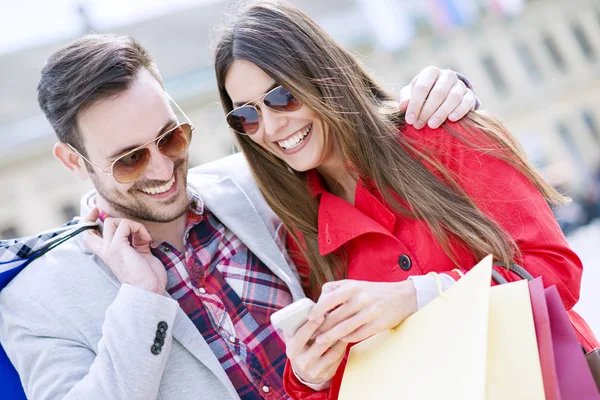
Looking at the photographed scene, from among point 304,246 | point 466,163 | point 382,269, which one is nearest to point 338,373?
point 382,269

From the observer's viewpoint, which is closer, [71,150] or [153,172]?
[153,172]

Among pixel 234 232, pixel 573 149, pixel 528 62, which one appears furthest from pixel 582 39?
pixel 234 232

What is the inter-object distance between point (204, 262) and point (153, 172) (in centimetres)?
40

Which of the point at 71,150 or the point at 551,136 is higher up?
the point at 71,150

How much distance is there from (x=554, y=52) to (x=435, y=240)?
3217 centimetres

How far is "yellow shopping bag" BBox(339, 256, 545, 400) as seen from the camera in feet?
4.51

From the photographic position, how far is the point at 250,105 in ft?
7.50

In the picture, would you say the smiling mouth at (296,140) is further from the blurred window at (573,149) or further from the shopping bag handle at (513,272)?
the blurred window at (573,149)

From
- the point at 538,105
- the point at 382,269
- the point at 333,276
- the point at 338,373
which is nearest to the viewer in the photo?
the point at 338,373

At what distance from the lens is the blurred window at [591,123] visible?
3019 centimetres

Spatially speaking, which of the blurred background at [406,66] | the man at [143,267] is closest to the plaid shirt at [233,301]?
the man at [143,267]

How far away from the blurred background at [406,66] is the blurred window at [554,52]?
45 mm

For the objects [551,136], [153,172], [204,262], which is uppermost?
[153,172]

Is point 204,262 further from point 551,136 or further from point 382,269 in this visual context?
point 551,136
